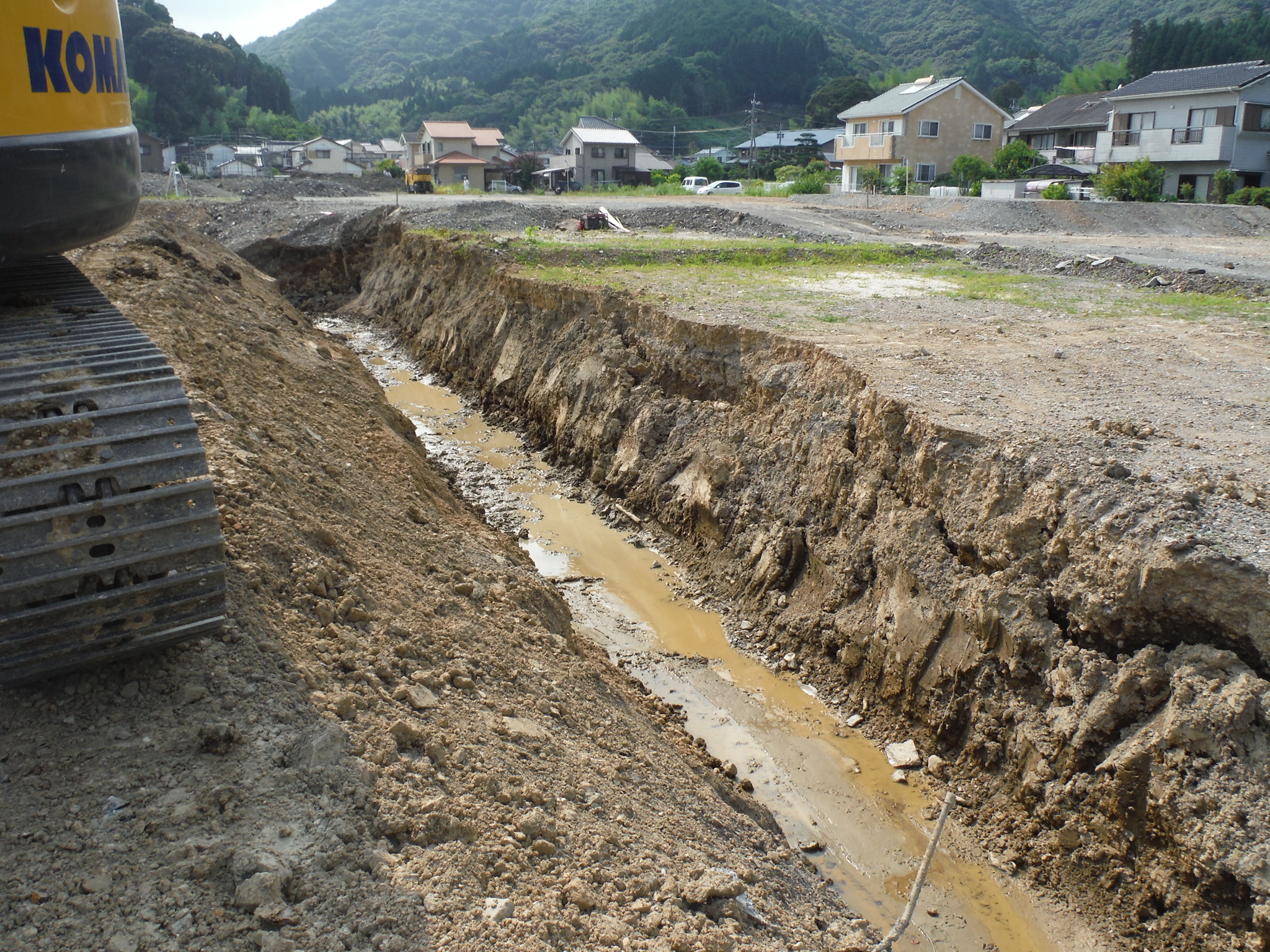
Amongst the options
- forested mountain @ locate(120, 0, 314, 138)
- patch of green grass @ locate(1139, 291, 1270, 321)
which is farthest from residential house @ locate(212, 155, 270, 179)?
patch of green grass @ locate(1139, 291, 1270, 321)

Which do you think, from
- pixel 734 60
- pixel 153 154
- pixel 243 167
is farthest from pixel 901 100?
pixel 734 60

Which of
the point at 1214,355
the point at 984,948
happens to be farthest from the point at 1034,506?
the point at 1214,355

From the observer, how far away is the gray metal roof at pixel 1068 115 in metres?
49.9

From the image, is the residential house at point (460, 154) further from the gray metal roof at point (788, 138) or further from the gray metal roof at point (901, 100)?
the gray metal roof at point (901, 100)

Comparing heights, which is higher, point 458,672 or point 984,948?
point 458,672

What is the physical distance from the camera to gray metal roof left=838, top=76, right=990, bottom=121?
149 ft

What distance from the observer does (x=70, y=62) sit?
4109 mm

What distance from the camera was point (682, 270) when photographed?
1734cm

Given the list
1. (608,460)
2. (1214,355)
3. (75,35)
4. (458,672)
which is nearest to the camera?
(75,35)

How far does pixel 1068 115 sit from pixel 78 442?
59.3 metres

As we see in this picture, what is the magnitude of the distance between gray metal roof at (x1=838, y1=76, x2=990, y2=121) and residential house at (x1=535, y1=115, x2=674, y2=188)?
697 inches

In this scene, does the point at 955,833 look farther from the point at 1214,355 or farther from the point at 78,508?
the point at 1214,355

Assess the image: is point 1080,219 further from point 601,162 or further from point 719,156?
point 719,156

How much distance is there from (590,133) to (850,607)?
203 feet
